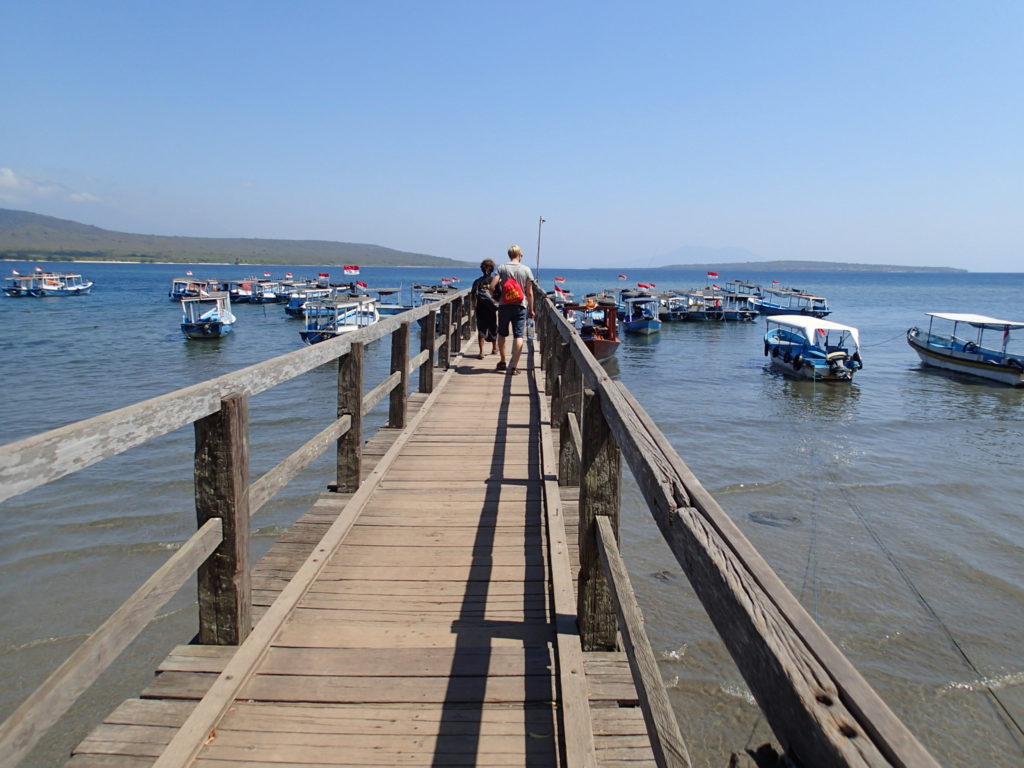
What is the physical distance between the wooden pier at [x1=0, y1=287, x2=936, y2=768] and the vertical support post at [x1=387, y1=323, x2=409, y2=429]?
1.89m

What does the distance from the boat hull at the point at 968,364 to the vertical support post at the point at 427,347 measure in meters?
23.3

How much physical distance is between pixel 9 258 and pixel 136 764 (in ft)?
801

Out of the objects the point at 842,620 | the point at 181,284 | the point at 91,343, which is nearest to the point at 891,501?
the point at 842,620

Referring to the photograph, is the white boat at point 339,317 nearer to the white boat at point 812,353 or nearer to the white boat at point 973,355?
the white boat at point 812,353

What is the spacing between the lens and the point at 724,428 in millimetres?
16391

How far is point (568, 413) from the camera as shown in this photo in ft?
16.1

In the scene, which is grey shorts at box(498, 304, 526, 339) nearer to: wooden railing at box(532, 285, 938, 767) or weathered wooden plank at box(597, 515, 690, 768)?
wooden railing at box(532, 285, 938, 767)

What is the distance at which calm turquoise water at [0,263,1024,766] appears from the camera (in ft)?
18.5

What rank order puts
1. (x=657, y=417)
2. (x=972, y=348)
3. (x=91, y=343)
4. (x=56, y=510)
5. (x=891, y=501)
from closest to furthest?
(x=56, y=510), (x=891, y=501), (x=657, y=417), (x=972, y=348), (x=91, y=343)

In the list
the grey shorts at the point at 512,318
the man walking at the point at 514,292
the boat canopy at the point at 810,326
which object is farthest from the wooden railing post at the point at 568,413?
the boat canopy at the point at 810,326

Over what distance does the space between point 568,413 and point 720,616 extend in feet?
12.0

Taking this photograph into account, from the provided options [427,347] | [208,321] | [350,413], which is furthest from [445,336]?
[208,321]

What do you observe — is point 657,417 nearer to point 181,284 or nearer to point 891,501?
point 891,501

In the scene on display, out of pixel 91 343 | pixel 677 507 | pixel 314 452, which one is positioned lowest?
pixel 91 343
